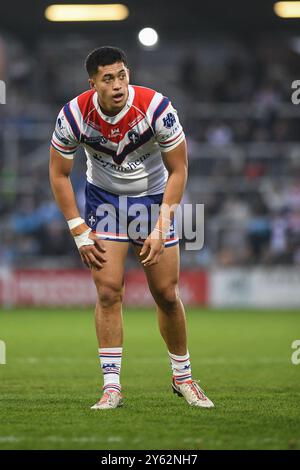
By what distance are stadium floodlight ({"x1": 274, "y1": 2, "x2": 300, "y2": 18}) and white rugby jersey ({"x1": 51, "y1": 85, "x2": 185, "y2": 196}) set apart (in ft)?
51.3

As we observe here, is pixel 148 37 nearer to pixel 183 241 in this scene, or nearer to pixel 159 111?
pixel 183 241

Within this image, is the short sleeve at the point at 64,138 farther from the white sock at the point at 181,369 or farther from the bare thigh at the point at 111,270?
the white sock at the point at 181,369

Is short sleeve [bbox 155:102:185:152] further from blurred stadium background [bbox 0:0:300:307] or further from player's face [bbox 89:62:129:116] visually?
blurred stadium background [bbox 0:0:300:307]

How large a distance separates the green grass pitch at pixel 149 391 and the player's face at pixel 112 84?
6.47 ft

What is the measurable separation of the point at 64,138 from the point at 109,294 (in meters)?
1.07

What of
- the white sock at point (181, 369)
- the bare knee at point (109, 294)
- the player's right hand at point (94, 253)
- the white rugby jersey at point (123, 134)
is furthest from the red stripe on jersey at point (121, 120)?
the white sock at point (181, 369)

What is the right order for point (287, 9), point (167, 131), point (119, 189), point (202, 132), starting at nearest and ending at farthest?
point (167, 131) < point (119, 189) < point (287, 9) < point (202, 132)

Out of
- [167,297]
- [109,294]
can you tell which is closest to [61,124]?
[109,294]

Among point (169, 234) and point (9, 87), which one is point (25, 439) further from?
point (9, 87)

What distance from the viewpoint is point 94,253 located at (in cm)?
660

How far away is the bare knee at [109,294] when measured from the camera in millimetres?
6594

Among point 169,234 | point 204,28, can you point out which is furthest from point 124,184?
point 204,28

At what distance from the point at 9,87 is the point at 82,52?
236 cm

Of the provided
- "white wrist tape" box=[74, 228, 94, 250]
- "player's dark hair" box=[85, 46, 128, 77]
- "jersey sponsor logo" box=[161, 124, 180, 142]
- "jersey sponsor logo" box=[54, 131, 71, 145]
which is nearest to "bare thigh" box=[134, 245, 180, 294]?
"white wrist tape" box=[74, 228, 94, 250]
